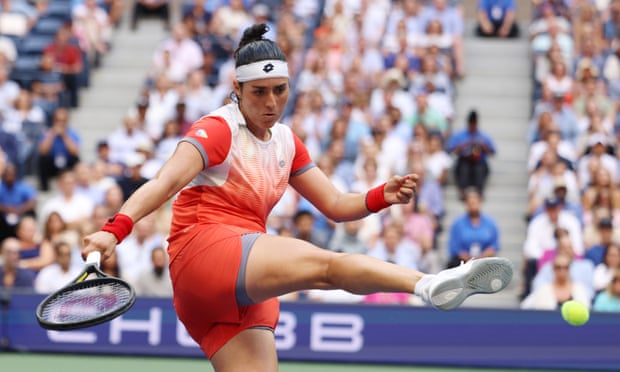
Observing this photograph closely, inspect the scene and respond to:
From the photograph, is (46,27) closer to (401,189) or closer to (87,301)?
(401,189)

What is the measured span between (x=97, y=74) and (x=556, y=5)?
20.0 ft

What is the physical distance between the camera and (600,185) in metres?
12.7

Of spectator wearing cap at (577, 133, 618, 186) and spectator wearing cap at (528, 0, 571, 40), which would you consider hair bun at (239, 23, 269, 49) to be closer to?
spectator wearing cap at (577, 133, 618, 186)

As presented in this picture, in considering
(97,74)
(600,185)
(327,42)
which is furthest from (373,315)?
(97,74)

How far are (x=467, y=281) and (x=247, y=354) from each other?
47.3 inches

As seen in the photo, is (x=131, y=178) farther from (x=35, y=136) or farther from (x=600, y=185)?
(x=600, y=185)

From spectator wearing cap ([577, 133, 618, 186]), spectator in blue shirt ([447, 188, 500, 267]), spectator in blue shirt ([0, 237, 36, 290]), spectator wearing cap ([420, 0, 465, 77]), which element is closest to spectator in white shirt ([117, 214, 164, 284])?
spectator in blue shirt ([0, 237, 36, 290])

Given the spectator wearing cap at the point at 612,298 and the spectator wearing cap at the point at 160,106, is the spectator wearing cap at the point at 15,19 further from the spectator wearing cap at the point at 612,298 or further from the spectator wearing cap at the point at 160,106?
the spectator wearing cap at the point at 612,298

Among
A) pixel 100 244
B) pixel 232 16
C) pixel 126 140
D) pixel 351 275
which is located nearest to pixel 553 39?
pixel 232 16

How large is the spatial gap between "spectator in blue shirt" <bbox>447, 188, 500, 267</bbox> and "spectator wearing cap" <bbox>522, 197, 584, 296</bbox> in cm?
36

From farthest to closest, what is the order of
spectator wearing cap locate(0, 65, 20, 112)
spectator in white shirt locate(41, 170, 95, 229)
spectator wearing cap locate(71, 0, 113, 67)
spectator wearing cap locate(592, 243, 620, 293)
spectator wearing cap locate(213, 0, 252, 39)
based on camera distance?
spectator wearing cap locate(71, 0, 113, 67)
spectator wearing cap locate(213, 0, 252, 39)
spectator wearing cap locate(0, 65, 20, 112)
spectator in white shirt locate(41, 170, 95, 229)
spectator wearing cap locate(592, 243, 620, 293)

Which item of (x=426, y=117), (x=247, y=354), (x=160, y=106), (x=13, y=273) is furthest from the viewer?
(x=160, y=106)

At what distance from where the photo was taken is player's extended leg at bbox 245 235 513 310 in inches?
202

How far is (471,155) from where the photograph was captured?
13617 millimetres
